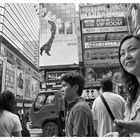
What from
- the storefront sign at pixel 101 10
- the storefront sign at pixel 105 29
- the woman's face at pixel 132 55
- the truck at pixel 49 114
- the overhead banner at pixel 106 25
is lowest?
the truck at pixel 49 114

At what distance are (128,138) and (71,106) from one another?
0.71m

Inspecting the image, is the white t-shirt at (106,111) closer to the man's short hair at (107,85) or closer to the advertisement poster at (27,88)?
the man's short hair at (107,85)

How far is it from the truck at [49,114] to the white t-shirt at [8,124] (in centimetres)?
392

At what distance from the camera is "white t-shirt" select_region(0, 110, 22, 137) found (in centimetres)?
173

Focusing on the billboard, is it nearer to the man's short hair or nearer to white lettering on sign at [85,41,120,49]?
white lettering on sign at [85,41,120,49]

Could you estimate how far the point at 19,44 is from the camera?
3300cm

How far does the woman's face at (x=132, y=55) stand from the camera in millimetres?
831

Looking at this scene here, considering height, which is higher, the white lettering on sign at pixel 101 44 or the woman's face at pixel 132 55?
the white lettering on sign at pixel 101 44

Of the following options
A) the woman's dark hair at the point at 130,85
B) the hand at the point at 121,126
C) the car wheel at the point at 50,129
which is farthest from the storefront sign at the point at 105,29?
the hand at the point at 121,126

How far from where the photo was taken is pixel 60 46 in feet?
82.1

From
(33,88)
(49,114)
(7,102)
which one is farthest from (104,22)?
(7,102)

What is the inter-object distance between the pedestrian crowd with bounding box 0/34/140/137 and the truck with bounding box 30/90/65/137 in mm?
3513

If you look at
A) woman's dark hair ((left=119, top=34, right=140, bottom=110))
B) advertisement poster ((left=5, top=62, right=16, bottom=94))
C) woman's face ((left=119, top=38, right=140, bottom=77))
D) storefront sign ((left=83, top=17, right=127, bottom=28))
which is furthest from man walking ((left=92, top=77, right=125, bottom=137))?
storefront sign ((left=83, top=17, right=127, bottom=28))

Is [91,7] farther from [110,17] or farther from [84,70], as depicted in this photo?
[84,70]
